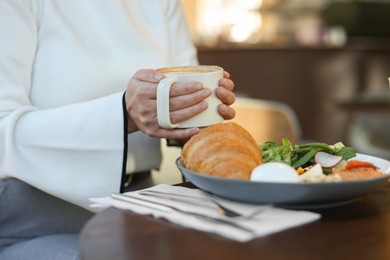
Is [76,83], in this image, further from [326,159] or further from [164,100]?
[326,159]

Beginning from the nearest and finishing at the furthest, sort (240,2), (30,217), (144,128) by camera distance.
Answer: (144,128) → (30,217) → (240,2)

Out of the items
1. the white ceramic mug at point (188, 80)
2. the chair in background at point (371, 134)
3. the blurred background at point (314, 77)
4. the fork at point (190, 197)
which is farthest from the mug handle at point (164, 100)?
the blurred background at point (314, 77)

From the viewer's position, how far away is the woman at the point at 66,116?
100 cm

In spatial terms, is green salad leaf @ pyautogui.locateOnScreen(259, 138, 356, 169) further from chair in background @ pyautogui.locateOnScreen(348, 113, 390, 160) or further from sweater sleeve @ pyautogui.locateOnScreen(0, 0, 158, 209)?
chair in background @ pyautogui.locateOnScreen(348, 113, 390, 160)

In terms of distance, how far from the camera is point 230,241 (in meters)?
0.63

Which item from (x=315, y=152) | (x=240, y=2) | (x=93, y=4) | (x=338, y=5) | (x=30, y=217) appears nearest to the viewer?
(x=315, y=152)

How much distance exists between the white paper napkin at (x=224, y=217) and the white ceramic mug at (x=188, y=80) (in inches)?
5.7

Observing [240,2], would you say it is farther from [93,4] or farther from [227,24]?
[93,4]

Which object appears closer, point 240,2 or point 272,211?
point 272,211

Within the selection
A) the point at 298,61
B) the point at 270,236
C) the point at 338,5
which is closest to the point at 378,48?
the point at 298,61

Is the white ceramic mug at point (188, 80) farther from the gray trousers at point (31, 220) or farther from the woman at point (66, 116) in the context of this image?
the gray trousers at point (31, 220)

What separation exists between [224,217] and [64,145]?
1.54ft

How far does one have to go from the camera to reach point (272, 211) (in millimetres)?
702

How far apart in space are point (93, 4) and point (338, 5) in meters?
3.67
